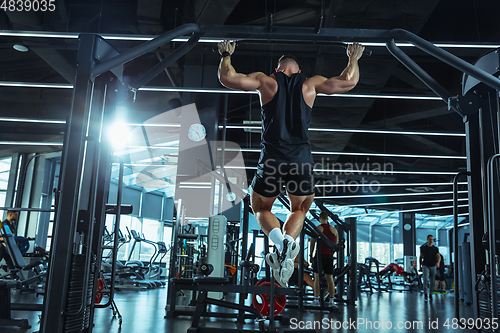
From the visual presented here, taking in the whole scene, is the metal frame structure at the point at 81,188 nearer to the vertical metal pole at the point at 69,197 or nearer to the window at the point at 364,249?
the vertical metal pole at the point at 69,197

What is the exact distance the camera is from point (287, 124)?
2723mm

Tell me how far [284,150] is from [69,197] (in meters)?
1.87

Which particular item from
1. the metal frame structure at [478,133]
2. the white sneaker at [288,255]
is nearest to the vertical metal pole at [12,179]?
the white sneaker at [288,255]

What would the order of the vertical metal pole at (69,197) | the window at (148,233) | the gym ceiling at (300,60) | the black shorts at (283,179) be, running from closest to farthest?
1. the black shorts at (283,179)
2. the vertical metal pole at (69,197)
3. the gym ceiling at (300,60)
4. the window at (148,233)

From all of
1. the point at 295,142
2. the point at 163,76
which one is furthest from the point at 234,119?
the point at 295,142

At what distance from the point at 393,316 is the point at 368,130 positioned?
389 centimetres

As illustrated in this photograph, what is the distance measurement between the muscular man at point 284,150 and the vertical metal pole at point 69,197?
137cm

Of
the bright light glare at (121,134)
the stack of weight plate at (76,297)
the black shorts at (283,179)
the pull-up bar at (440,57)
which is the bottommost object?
the stack of weight plate at (76,297)

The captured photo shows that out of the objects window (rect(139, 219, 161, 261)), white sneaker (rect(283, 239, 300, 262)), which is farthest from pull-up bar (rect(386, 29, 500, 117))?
window (rect(139, 219, 161, 261))

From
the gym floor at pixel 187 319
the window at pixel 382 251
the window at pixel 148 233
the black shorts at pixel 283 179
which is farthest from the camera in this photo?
the window at pixel 382 251

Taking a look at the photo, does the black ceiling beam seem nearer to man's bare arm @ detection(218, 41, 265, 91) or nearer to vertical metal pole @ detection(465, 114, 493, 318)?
man's bare arm @ detection(218, 41, 265, 91)

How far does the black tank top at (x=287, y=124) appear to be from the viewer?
267cm

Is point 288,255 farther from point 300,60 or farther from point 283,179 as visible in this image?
point 300,60

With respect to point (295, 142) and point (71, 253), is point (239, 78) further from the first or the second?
point (71, 253)
